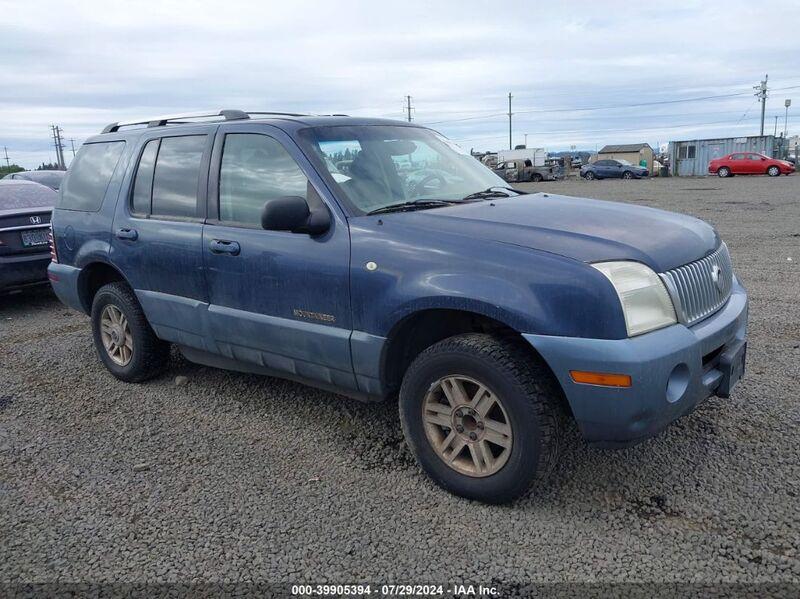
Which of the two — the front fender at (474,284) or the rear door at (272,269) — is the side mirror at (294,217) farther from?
the front fender at (474,284)

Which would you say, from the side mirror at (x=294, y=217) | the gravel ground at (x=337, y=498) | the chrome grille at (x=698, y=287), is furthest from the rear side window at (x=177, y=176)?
the chrome grille at (x=698, y=287)

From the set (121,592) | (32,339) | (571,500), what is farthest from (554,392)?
(32,339)

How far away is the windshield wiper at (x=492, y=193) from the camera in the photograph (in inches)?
160

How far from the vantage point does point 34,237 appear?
24.5 feet

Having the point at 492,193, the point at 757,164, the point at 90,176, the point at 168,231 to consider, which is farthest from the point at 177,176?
the point at 757,164

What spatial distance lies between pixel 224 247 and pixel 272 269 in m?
0.43

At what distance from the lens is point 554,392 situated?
3047mm

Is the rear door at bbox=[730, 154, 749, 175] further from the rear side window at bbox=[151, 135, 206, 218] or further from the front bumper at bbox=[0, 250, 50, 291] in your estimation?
the rear side window at bbox=[151, 135, 206, 218]

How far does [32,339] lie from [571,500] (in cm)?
548

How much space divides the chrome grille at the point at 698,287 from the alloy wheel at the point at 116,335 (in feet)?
12.2

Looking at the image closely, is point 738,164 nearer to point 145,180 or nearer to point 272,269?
point 145,180

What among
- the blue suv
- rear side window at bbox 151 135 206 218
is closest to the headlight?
the blue suv

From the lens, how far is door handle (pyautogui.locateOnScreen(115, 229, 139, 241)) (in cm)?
459

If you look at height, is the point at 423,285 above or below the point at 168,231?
below
